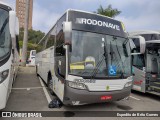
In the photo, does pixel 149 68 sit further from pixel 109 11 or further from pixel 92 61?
pixel 109 11

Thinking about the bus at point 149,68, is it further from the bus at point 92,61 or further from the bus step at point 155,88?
the bus at point 92,61

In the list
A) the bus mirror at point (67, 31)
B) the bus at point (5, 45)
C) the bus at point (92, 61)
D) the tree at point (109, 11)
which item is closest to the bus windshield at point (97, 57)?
the bus at point (92, 61)

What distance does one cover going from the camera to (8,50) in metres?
5.05

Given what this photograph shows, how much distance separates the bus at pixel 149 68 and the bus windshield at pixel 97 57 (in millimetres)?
3216

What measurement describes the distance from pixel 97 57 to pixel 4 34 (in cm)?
277

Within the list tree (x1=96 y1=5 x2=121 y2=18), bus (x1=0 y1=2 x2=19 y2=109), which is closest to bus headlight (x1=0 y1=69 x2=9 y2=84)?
bus (x1=0 y1=2 x2=19 y2=109)

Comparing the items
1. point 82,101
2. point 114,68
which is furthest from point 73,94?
point 114,68

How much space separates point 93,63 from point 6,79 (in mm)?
2505

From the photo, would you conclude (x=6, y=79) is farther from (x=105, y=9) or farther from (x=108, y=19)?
(x=105, y=9)

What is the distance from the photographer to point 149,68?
9.42 meters

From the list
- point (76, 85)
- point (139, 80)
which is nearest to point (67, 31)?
point (76, 85)

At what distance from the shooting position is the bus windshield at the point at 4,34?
4969 millimetres

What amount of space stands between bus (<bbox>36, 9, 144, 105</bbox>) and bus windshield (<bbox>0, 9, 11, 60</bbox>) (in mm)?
1542

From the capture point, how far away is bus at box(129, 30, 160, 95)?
9.08 meters
